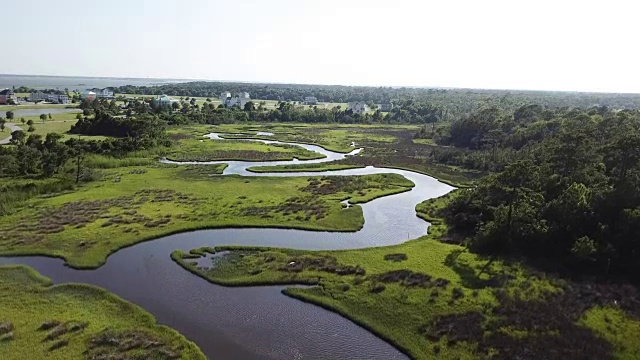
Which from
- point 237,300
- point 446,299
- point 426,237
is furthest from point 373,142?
point 237,300

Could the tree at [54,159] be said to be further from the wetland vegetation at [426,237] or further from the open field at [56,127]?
the open field at [56,127]

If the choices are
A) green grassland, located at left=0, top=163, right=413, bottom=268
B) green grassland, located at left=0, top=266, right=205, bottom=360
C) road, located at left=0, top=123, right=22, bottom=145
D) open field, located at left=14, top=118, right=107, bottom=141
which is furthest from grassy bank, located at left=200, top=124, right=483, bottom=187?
green grassland, located at left=0, top=266, right=205, bottom=360

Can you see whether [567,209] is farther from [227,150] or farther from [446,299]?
[227,150]

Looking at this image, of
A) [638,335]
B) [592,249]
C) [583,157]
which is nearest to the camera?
[638,335]

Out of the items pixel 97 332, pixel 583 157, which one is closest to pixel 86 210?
pixel 97 332

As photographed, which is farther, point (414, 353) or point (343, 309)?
point (343, 309)

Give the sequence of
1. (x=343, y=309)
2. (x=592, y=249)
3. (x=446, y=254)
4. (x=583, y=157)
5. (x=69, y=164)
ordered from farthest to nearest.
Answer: (x=69, y=164)
(x=583, y=157)
(x=446, y=254)
(x=592, y=249)
(x=343, y=309)

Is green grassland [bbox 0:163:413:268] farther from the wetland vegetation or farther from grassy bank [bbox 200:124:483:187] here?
grassy bank [bbox 200:124:483:187]

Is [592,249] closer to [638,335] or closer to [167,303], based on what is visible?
[638,335]
